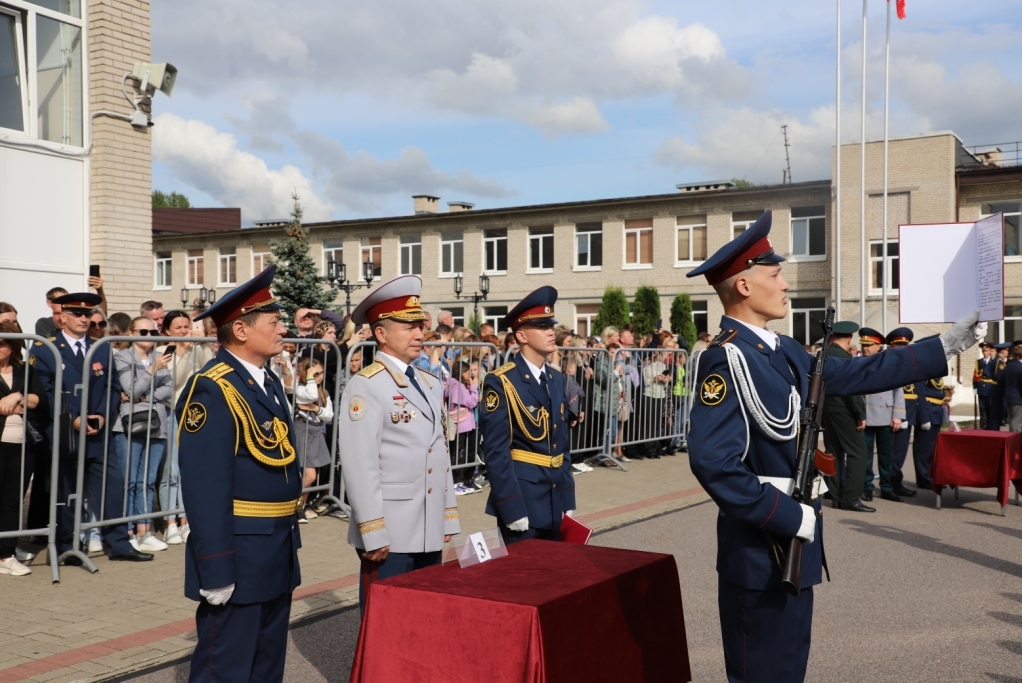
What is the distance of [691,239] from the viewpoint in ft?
142

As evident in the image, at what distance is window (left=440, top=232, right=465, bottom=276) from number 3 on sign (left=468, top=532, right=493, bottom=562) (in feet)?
147

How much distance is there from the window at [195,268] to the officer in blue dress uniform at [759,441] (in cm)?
5606

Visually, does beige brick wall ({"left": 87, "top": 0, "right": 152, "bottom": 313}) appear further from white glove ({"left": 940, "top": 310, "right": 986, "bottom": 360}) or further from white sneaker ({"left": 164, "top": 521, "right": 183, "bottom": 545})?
white glove ({"left": 940, "top": 310, "right": 986, "bottom": 360})

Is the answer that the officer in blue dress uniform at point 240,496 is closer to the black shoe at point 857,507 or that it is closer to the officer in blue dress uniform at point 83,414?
the officer in blue dress uniform at point 83,414

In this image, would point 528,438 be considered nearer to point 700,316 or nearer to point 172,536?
point 172,536

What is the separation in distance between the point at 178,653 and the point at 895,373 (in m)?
4.29

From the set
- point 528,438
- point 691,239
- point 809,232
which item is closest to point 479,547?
point 528,438

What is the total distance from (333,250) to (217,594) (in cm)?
4962

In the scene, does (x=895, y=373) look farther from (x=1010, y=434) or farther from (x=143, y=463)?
(x=1010, y=434)

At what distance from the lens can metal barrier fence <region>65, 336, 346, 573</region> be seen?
7.93 meters

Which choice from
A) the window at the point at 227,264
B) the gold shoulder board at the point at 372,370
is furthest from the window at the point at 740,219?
the gold shoulder board at the point at 372,370

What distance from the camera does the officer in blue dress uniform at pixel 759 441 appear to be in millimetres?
3229

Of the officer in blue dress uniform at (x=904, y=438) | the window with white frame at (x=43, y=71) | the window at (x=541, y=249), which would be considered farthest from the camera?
the window at (x=541, y=249)

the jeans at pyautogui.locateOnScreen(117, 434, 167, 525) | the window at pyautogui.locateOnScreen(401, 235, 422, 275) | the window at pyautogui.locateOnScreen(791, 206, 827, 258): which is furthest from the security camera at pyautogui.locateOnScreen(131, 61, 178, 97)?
the window at pyautogui.locateOnScreen(401, 235, 422, 275)
